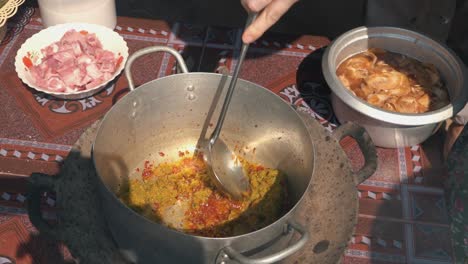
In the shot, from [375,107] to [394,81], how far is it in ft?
0.68

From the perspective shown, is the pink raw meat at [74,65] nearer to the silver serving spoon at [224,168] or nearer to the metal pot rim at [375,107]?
the silver serving spoon at [224,168]

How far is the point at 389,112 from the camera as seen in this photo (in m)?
1.19

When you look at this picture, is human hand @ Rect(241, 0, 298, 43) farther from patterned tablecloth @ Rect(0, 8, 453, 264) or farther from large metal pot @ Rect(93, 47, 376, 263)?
patterned tablecloth @ Rect(0, 8, 453, 264)

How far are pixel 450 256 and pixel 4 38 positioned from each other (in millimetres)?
1474

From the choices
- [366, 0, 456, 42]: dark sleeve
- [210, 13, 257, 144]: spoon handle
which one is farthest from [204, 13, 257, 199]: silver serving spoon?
[366, 0, 456, 42]: dark sleeve

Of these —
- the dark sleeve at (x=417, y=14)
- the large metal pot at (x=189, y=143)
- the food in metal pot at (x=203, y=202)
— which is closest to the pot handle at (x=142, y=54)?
the large metal pot at (x=189, y=143)

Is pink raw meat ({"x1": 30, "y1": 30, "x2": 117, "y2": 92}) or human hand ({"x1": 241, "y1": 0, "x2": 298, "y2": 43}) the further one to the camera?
pink raw meat ({"x1": 30, "y1": 30, "x2": 117, "y2": 92})

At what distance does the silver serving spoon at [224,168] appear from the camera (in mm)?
1080

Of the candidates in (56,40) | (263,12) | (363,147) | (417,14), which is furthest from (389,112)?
(56,40)

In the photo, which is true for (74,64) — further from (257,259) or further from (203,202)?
(257,259)

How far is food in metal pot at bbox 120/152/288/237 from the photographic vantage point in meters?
1.03

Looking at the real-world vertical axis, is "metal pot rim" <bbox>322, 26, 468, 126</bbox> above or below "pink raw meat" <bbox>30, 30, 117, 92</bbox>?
above

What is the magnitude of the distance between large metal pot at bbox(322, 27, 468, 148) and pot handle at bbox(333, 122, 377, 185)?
0.09 meters

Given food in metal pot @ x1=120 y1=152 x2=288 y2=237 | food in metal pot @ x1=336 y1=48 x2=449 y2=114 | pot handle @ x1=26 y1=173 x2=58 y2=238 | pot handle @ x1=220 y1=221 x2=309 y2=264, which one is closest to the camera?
pot handle @ x1=220 y1=221 x2=309 y2=264
